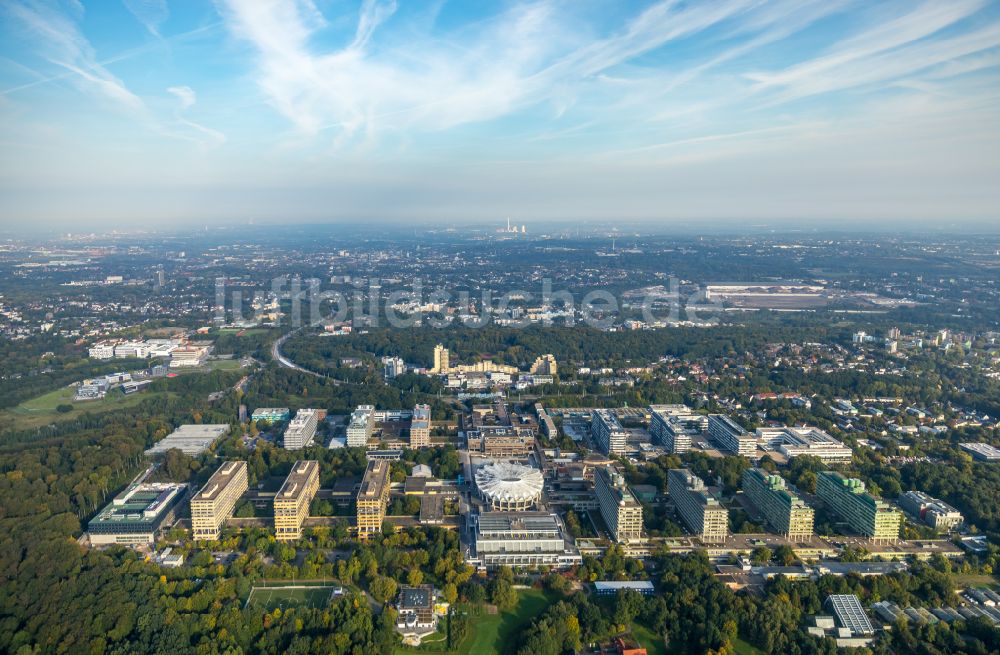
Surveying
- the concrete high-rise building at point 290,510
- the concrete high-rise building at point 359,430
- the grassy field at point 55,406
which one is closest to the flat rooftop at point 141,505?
the concrete high-rise building at point 290,510

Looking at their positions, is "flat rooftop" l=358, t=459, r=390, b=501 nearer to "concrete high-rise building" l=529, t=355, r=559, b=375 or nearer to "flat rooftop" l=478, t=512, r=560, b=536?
"flat rooftop" l=478, t=512, r=560, b=536

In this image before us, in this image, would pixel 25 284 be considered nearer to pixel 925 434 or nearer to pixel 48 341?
pixel 48 341

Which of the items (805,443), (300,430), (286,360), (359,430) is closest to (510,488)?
(359,430)

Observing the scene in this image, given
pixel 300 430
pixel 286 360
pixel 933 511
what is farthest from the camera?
pixel 286 360

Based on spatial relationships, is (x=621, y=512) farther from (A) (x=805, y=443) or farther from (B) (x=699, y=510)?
(A) (x=805, y=443)

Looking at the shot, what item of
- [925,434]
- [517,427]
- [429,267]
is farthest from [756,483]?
[429,267]

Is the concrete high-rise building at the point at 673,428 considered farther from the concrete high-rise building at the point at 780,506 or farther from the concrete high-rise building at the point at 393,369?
the concrete high-rise building at the point at 393,369

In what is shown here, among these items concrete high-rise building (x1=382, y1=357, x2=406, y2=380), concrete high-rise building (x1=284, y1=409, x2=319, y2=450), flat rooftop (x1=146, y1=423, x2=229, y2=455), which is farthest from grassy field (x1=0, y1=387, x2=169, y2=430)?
concrete high-rise building (x1=382, y1=357, x2=406, y2=380)
